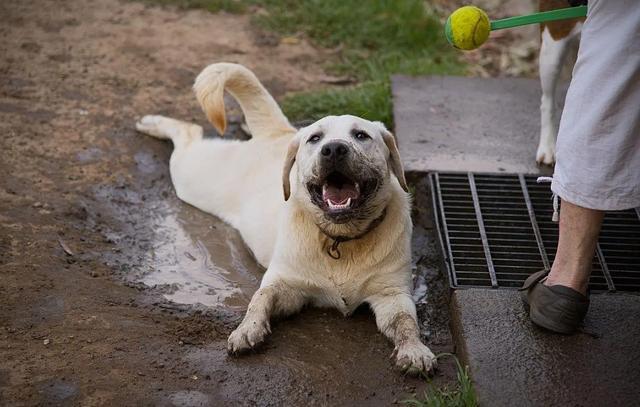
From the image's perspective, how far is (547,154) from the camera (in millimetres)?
4574

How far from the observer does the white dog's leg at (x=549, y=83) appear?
4.35m

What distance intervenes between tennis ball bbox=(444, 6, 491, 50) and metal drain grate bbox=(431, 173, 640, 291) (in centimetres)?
98

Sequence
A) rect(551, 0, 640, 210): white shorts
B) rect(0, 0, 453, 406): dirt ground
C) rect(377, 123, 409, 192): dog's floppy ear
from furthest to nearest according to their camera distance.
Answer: rect(377, 123, 409, 192): dog's floppy ear
rect(0, 0, 453, 406): dirt ground
rect(551, 0, 640, 210): white shorts

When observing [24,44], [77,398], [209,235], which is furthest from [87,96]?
[77,398]

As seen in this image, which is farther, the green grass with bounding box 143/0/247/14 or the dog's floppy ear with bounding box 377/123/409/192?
the green grass with bounding box 143/0/247/14

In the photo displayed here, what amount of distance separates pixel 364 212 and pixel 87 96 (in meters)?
2.57

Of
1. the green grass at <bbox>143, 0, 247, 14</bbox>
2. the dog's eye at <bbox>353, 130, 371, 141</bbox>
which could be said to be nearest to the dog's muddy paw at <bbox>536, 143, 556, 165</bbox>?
the dog's eye at <bbox>353, 130, 371, 141</bbox>

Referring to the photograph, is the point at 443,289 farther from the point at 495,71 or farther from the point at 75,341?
the point at 495,71

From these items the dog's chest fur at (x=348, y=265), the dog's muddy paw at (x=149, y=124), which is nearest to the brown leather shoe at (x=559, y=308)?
the dog's chest fur at (x=348, y=265)

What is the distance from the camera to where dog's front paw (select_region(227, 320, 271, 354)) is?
3.23m

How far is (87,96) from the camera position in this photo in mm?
5391

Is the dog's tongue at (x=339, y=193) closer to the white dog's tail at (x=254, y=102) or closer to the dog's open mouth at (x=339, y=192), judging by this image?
the dog's open mouth at (x=339, y=192)

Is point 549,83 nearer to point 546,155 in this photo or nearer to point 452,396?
point 546,155

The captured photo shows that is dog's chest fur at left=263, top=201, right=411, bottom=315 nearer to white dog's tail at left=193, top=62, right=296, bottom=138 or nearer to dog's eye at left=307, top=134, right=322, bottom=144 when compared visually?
dog's eye at left=307, top=134, right=322, bottom=144
